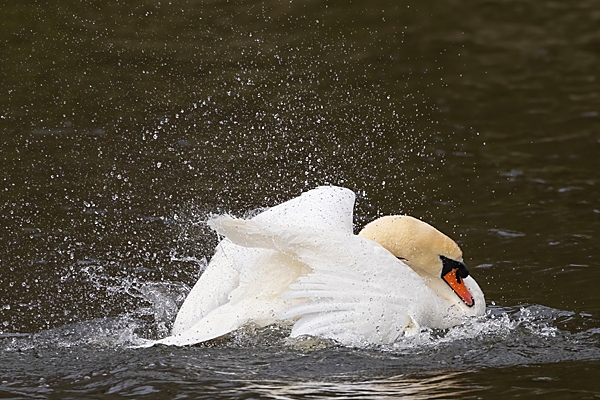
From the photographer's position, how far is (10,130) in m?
10.8

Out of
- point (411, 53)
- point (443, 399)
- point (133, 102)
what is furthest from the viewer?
point (411, 53)

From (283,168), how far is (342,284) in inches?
164

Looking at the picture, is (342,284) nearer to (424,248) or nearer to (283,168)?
(424,248)

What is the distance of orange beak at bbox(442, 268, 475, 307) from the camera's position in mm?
6859

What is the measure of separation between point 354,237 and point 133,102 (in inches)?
239

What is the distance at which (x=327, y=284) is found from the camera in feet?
19.9

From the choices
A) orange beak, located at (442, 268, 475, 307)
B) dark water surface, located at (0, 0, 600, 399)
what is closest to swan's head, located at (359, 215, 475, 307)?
orange beak, located at (442, 268, 475, 307)

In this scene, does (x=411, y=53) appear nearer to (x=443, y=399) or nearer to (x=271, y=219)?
(x=271, y=219)

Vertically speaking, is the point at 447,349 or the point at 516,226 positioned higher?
the point at 516,226

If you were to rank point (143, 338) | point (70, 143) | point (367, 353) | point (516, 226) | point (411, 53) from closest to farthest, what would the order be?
1. point (367, 353)
2. point (143, 338)
3. point (516, 226)
4. point (70, 143)
5. point (411, 53)

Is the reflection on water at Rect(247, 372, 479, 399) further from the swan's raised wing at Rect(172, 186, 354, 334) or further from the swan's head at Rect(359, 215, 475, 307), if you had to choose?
the swan's head at Rect(359, 215, 475, 307)

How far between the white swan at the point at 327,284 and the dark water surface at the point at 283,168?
14 cm

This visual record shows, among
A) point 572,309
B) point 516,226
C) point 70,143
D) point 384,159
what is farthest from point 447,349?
point 70,143

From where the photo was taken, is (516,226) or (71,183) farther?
(71,183)
